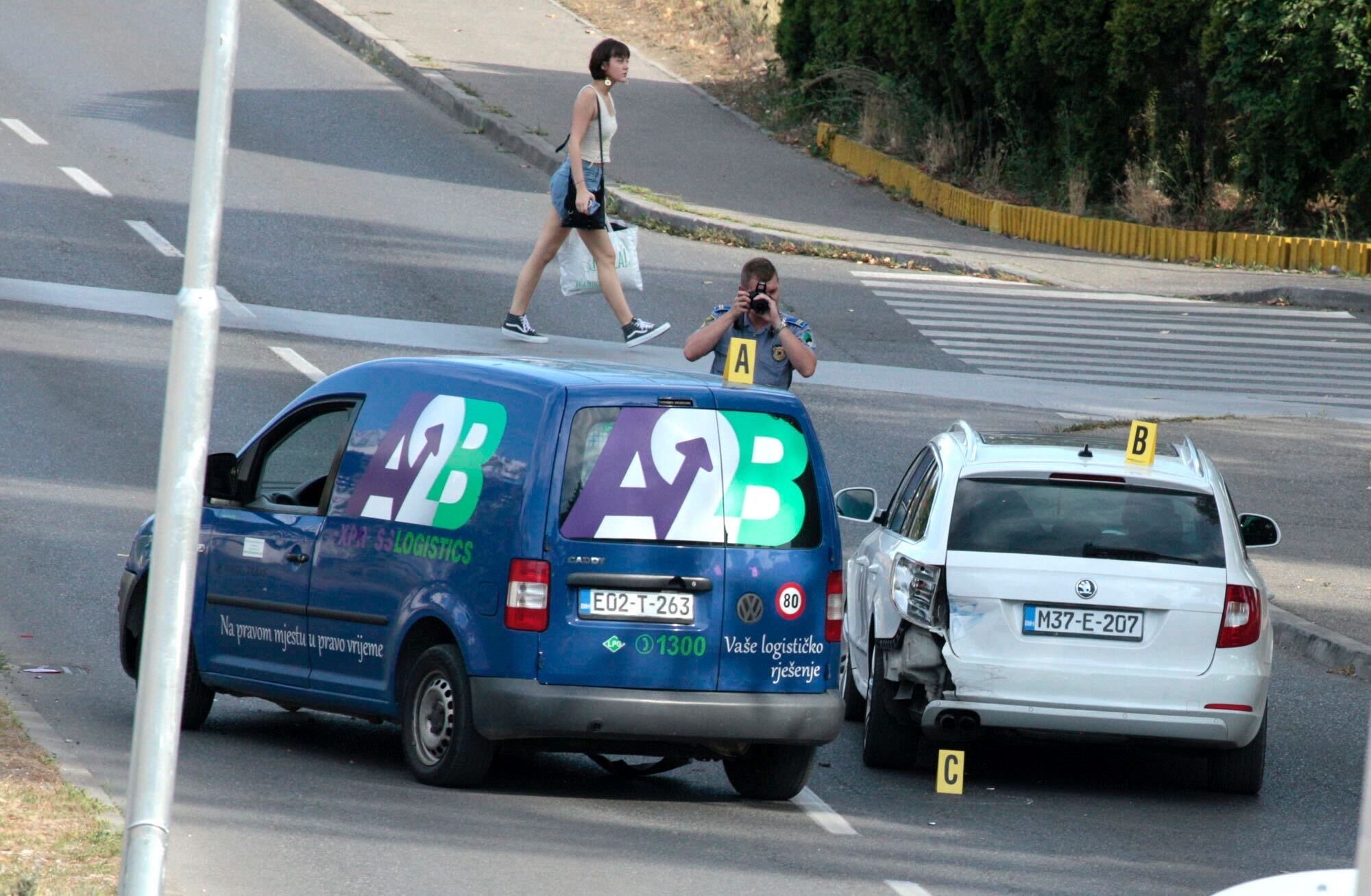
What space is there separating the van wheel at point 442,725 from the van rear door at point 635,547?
403mm

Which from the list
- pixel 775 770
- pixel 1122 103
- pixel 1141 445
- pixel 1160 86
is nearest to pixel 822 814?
pixel 775 770

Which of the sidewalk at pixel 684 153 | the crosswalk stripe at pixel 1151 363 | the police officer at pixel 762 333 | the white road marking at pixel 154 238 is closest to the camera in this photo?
the police officer at pixel 762 333

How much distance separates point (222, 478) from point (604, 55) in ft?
26.1

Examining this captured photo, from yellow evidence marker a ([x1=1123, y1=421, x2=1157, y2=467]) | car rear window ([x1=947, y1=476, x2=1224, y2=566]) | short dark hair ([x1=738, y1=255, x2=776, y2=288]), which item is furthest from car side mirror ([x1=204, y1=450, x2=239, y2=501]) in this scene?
yellow evidence marker a ([x1=1123, y1=421, x2=1157, y2=467])

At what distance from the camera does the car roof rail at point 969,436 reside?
9852mm

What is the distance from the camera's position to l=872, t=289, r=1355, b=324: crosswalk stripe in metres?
22.0

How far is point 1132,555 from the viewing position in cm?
936

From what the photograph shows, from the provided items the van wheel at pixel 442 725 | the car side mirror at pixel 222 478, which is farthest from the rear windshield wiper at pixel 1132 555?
the car side mirror at pixel 222 478

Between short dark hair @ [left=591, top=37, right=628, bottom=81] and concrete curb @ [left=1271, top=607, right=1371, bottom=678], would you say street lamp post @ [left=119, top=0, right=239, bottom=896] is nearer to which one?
concrete curb @ [left=1271, top=607, right=1371, bottom=678]

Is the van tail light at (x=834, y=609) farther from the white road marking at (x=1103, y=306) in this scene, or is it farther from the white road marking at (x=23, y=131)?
the white road marking at (x=23, y=131)

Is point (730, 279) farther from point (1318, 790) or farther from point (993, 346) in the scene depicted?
point (1318, 790)

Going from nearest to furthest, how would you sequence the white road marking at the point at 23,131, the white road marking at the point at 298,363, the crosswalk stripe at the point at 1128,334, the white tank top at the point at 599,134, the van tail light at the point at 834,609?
1. the van tail light at the point at 834,609
2. the white road marking at the point at 298,363
3. the white tank top at the point at 599,134
4. the crosswalk stripe at the point at 1128,334
5. the white road marking at the point at 23,131

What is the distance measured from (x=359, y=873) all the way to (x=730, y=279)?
1471 cm

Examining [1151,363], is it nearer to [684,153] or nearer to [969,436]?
[684,153]
